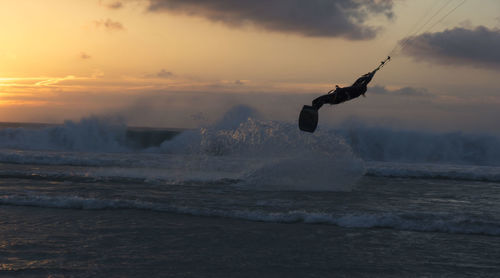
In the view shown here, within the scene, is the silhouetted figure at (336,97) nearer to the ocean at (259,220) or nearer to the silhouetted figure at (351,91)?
the silhouetted figure at (351,91)

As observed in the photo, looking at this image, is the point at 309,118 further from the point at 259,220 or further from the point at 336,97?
the point at 259,220

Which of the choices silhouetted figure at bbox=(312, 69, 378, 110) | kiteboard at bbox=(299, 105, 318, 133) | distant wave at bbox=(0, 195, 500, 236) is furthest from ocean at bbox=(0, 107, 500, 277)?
silhouetted figure at bbox=(312, 69, 378, 110)

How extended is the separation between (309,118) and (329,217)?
264 cm

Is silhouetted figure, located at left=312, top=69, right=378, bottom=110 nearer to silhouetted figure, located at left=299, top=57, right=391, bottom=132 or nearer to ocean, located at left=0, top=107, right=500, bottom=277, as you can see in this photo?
silhouetted figure, located at left=299, top=57, right=391, bottom=132

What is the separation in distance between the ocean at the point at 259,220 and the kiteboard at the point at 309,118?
2.32 metres

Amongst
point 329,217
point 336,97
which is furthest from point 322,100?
point 329,217

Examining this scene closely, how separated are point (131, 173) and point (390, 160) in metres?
26.0

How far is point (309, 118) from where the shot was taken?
38.1ft

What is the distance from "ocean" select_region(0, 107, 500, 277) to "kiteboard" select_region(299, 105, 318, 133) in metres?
2.32

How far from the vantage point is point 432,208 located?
47.1 ft

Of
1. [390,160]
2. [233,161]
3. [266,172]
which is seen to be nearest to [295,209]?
[266,172]

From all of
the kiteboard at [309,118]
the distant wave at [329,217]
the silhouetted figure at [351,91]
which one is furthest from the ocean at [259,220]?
the silhouetted figure at [351,91]

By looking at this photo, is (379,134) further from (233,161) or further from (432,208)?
(432,208)

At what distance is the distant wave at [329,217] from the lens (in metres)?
11.3
